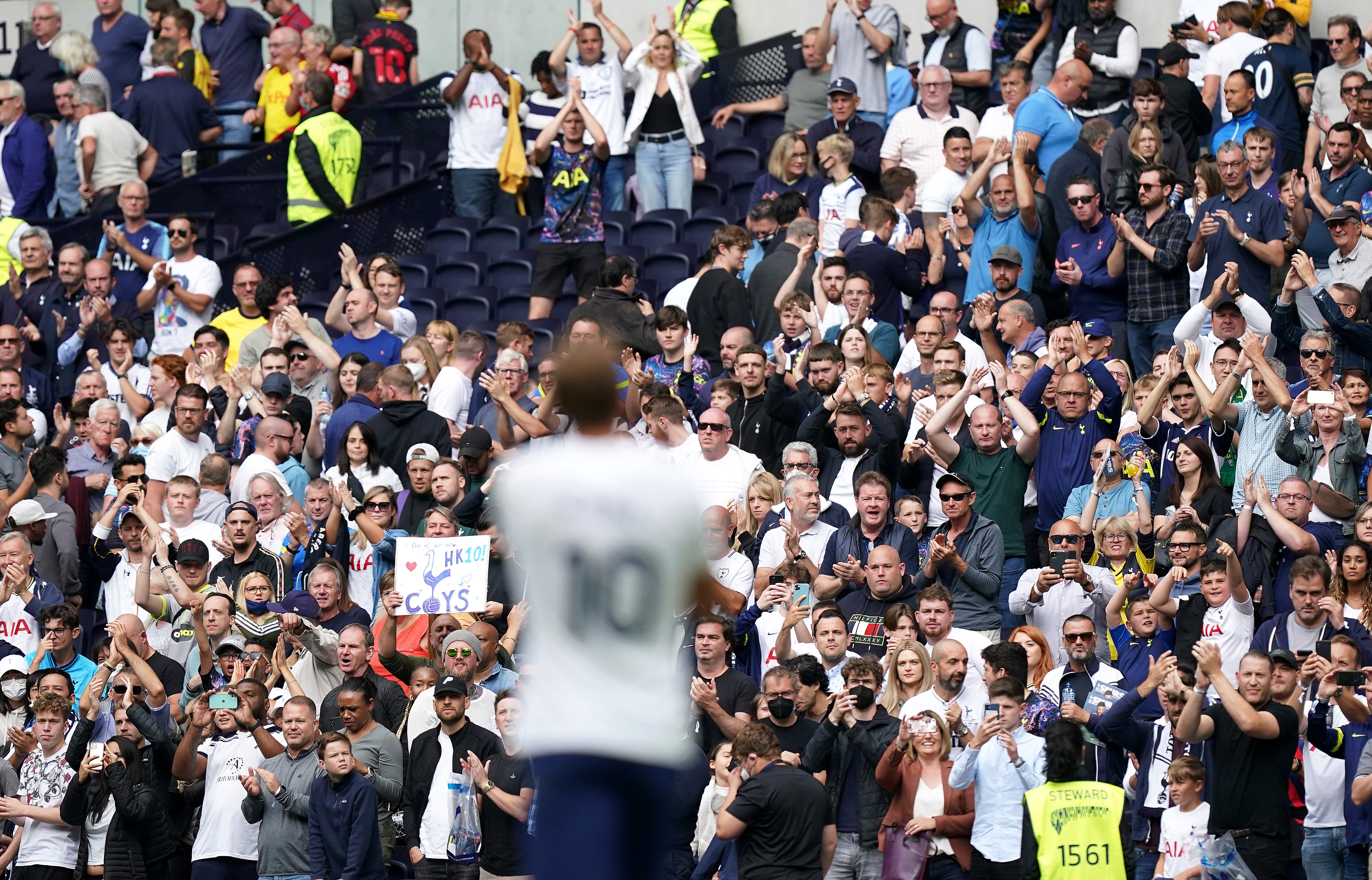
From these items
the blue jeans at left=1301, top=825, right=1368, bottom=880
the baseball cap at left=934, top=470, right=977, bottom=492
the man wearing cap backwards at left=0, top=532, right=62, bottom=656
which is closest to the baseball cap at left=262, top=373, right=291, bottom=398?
the man wearing cap backwards at left=0, top=532, right=62, bottom=656

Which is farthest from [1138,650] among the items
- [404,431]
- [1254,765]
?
[404,431]

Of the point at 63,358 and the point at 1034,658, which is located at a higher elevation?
the point at 63,358

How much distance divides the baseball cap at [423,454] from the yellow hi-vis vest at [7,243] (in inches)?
248

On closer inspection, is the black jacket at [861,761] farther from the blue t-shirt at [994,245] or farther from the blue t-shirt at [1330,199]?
the blue t-shirt at [1330,199]

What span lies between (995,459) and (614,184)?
20.3ft

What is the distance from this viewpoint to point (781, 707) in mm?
10234

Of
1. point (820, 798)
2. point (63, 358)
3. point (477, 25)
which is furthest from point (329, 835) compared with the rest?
point (477, 25)

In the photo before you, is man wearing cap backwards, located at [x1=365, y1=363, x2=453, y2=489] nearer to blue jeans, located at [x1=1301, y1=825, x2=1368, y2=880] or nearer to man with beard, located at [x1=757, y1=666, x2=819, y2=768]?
man with beard, located at [x1=757, y1=666, x2=819, y2=768]

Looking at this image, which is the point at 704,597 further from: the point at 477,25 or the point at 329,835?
the point at 477,25

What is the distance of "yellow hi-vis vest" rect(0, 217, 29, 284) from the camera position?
1770 cm

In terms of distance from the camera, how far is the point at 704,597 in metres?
5.48

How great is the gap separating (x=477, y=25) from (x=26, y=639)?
10015 mm

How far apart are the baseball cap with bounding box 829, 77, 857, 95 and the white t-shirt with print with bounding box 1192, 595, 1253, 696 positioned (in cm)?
666

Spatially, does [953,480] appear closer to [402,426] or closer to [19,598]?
[402,426]
